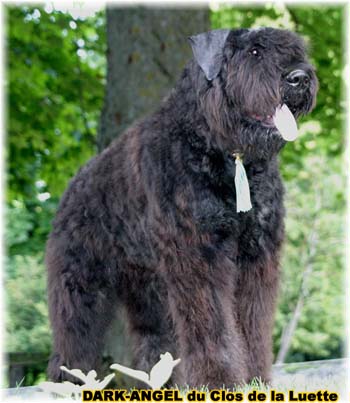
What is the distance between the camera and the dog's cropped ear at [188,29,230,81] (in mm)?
4090

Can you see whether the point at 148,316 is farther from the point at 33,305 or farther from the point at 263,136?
the point at 33,305

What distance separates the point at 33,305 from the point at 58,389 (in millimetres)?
16260

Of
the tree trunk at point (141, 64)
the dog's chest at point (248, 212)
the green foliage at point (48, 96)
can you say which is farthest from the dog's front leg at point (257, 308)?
the green foliage at point (48, 96)

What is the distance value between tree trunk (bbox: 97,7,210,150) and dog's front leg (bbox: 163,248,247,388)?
318 cm

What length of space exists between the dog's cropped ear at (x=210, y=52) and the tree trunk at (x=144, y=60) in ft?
9.22

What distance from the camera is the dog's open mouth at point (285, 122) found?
3945 mm

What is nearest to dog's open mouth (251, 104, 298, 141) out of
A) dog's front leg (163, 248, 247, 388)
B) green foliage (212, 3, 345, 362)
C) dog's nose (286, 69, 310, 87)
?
dog's nose (286, 69, 310, 87)

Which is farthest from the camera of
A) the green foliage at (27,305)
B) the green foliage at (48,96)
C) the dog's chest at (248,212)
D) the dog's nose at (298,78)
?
the green foliage at (27,305)

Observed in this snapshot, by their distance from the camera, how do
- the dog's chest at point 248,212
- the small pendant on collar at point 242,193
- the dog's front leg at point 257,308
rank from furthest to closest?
the dog's front leg at point 257,308
the dog's chest at point 248,212
the small pendant on collar at point 242,193

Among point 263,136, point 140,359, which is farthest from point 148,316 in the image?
point 263,136

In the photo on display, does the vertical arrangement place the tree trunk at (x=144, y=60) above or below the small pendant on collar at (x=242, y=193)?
above

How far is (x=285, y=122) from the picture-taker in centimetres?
396

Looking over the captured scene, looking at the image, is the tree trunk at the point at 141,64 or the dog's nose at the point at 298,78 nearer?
the dog's nose at the point at 298,78

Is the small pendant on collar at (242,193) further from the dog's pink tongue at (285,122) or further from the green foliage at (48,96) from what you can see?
the green foliage at (48,96)
